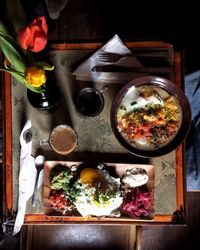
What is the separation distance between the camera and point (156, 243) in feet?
6.93

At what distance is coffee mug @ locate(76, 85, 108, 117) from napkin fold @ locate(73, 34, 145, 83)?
0.06m

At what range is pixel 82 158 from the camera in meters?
1.56

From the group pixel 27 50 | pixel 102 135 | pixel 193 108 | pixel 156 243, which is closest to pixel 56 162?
pixel 102 135

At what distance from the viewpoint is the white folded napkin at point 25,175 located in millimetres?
1523

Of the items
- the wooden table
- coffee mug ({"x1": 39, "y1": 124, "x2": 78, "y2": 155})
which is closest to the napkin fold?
the wooden table

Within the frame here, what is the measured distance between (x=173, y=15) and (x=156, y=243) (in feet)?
4.38

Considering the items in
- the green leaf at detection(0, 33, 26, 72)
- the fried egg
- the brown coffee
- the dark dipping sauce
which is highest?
the green leaf at detection(0, 33, 26, 72)

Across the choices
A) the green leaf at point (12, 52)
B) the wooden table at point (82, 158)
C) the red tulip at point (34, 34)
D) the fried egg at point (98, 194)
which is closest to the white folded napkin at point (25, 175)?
the wooden table at point (82, 158)

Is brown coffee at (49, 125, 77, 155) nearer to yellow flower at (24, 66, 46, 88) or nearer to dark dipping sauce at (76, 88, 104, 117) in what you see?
dark dipping sauce at (76, 88, 104, 117)

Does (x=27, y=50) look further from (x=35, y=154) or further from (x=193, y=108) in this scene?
(x=193, y=108)

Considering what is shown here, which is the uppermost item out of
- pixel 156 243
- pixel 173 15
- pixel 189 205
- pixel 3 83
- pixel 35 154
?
pixel 173 15

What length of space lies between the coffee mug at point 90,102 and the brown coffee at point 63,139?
0.10m

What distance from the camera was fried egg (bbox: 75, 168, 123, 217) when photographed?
1.43 meters

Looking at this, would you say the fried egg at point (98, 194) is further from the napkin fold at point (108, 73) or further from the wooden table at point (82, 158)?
the napkin fold at point (108, 73)
